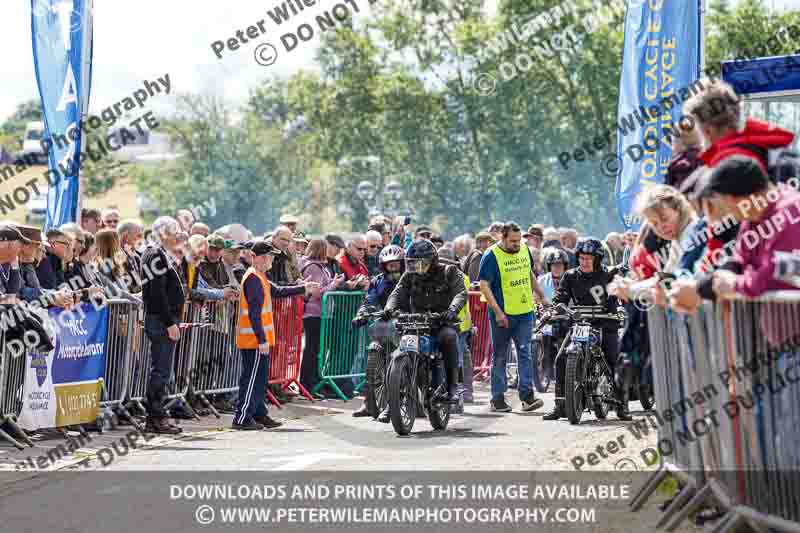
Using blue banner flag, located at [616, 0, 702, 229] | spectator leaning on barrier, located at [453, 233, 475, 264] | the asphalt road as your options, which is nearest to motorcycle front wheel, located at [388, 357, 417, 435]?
the asphalt road

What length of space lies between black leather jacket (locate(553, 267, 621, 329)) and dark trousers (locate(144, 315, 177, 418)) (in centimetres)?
426

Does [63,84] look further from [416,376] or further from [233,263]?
[416,376]

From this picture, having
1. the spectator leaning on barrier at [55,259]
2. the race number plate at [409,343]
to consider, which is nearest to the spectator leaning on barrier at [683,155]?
the race number plate at [409,343]

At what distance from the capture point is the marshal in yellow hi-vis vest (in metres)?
16.0

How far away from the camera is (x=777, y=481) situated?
595cm

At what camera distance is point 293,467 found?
10.6 metres

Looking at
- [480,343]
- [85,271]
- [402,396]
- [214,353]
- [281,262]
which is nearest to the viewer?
[402,396]

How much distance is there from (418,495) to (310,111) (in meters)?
65.7

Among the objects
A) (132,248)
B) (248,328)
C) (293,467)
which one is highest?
(132,248)

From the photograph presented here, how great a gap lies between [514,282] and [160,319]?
4.48 meters

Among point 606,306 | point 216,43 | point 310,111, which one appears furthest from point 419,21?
point 606,306

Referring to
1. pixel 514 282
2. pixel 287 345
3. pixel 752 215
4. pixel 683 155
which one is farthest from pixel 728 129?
pixel 287 345

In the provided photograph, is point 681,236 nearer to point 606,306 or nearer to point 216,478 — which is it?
point 216,478

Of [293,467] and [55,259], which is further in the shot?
[55,259]
